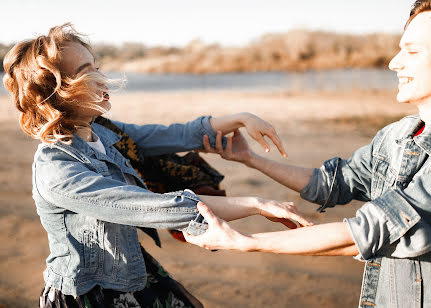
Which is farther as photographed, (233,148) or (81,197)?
(233,148)

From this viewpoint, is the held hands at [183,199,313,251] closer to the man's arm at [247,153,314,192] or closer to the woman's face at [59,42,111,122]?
the woman's face at [59,42,111,122]

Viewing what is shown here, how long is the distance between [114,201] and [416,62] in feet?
4.23

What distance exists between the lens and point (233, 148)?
2539mm

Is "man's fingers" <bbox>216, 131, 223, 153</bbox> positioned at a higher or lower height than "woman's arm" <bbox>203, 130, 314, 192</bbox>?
higher

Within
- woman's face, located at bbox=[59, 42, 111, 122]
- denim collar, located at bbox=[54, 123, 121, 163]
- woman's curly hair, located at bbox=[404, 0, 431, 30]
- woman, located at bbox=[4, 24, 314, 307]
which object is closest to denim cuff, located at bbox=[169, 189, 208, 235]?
woman, located at bbox=[4, 24, 314, 307]

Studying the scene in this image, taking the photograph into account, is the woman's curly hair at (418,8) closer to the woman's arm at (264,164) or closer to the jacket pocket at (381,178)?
the jacket pocket at (381,178)

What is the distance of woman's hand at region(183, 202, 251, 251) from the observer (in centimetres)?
155

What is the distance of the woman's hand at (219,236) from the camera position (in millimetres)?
1554

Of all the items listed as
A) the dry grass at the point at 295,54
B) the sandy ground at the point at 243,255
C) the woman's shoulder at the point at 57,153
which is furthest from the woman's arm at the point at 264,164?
the dry grass at the point at 295,54

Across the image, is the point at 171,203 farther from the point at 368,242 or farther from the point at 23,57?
the point at 23,57

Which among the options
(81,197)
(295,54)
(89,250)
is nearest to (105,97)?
(81,197)

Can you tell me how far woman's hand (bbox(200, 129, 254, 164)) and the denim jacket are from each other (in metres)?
0.46

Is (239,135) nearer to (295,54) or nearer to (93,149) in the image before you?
(93,149)

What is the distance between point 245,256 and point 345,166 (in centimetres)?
195
